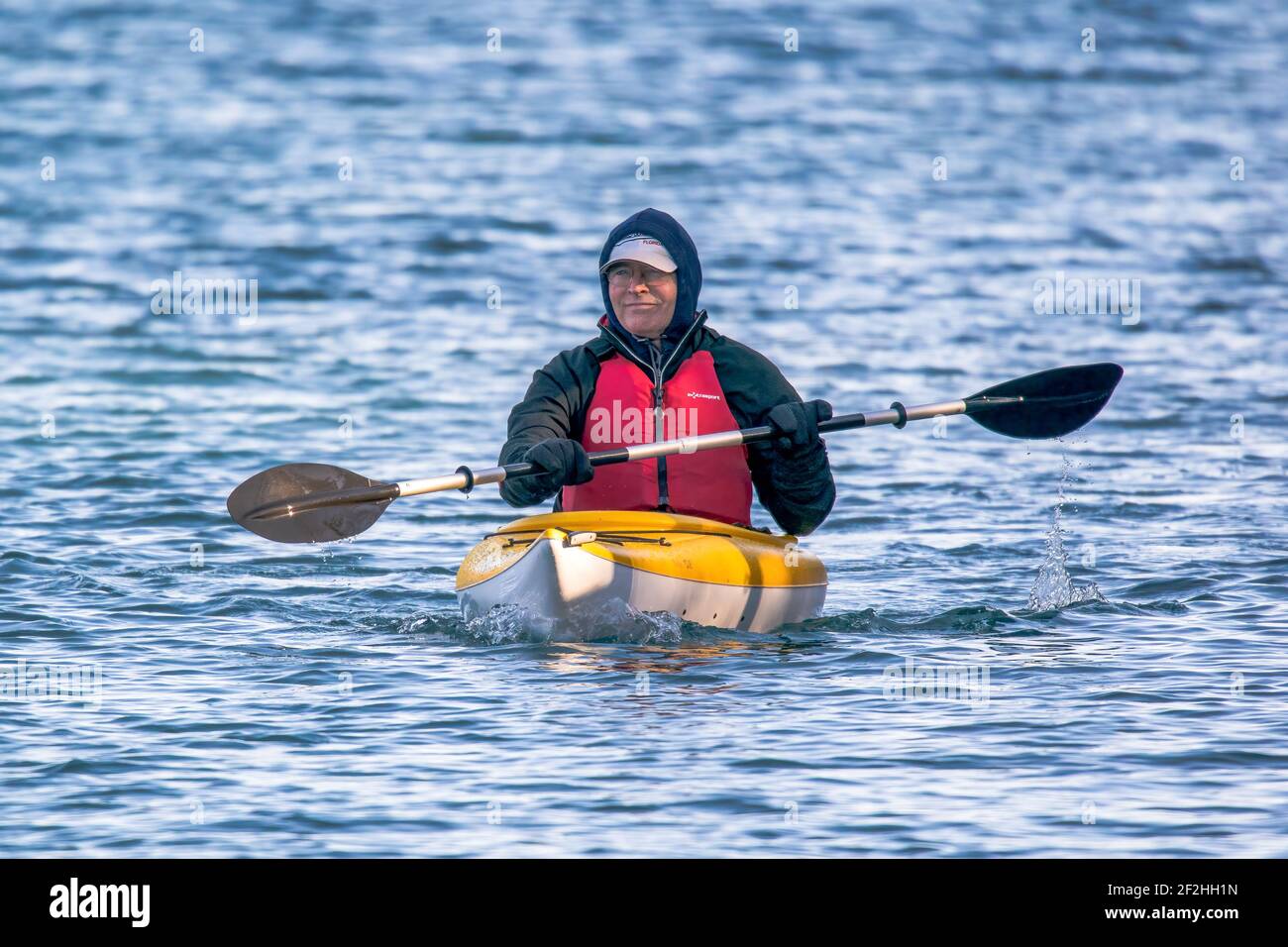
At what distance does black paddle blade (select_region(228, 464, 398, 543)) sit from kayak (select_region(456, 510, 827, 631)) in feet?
1.76

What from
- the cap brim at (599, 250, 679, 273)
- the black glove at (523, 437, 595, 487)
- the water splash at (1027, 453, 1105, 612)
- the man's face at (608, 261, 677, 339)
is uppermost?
the cap brim at (599, 250, 679, 273)

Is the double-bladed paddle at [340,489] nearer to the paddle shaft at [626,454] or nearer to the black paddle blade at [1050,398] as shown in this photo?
the paddle shaft at [626,454]

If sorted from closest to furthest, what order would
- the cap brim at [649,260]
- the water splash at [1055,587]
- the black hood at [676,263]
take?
the cap brim at [649,260] → the black hood at [676,263] → the water splash at [1055,587]

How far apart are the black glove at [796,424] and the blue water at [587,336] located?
0.82 meters

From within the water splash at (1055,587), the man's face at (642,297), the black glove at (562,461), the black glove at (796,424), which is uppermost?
the man's face at (642,297)

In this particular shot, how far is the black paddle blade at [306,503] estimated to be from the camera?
301 inches

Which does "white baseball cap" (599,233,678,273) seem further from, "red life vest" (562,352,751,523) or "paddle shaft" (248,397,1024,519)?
"paddle shaft" (248,397,1024,519)

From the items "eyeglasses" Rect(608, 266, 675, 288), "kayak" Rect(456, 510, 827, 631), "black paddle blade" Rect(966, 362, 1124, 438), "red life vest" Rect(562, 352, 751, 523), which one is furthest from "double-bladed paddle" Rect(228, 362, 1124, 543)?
"black paddle blade" Rect(966, 362, 1124, 438)

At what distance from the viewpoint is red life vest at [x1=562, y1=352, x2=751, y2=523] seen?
8.08 meters

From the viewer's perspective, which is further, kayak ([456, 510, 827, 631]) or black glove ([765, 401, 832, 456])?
black glove ([765, 401, 832, 456])

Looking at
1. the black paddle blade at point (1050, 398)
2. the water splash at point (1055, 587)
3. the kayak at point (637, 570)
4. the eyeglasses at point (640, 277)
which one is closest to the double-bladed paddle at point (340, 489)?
the kayak at point (637, 570)

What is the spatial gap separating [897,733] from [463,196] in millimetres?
18078

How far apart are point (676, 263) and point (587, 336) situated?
30.4 ft

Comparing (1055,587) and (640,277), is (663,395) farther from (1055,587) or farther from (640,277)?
(1055,587)
